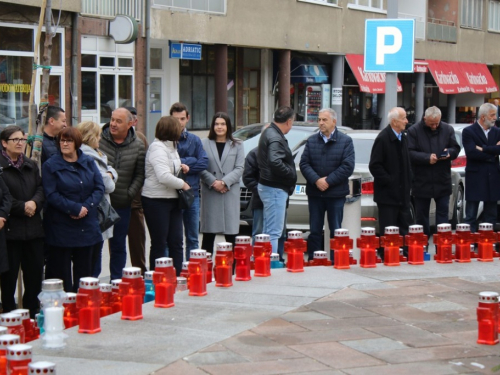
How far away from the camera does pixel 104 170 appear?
872 cm

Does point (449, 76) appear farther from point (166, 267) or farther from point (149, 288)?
point (166, 267)

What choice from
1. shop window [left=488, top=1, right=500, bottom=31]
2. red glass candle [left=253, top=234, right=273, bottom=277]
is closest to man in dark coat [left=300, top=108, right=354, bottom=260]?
red glass candle [left=253, top=234, right=273, bottom=277]

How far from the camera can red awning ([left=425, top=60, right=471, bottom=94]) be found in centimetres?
4106

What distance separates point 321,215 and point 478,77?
3657 cm

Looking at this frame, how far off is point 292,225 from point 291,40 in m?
19.8

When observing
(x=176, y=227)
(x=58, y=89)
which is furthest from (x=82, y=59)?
(x=176, y=227)

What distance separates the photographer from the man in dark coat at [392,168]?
35.4 ft

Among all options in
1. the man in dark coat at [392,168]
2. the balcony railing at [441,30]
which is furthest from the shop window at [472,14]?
the man in dark coat at [392,168]

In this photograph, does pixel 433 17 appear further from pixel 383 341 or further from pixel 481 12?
pixel 383 341

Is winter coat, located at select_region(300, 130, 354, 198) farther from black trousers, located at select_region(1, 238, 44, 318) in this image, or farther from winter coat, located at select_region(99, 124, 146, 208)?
black trousers, located at select_region(1, 238, 44, 318)

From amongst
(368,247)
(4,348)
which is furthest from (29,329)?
(368,247)

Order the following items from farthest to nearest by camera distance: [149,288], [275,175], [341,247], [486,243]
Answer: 1. [275,175]
2. [486,243]
3. [341,247]
4. [149,288]

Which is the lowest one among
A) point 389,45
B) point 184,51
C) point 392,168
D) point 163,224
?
point 163,224

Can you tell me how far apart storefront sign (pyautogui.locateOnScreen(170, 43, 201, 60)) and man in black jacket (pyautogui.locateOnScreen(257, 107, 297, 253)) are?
57.1ft
